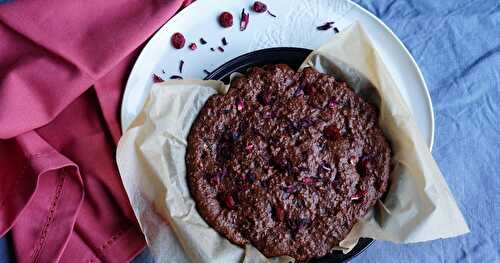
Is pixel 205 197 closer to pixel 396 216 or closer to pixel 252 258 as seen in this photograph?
pixel 252 258

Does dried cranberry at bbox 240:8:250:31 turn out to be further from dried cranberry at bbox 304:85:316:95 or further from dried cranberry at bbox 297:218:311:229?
dried cranberry at bbox 297:218:311:229

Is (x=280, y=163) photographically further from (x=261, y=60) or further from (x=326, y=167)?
(x=261, y=60)

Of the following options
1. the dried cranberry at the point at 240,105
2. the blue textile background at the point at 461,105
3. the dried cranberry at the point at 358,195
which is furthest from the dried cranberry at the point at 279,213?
the blue textile background at the point at 461,105

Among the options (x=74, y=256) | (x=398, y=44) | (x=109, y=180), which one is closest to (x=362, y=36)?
(x=398, y=44)

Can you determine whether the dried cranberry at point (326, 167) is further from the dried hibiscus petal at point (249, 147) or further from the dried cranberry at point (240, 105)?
the dried cranberry at point (240, 105)

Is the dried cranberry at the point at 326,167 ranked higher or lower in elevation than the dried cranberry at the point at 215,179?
lower
